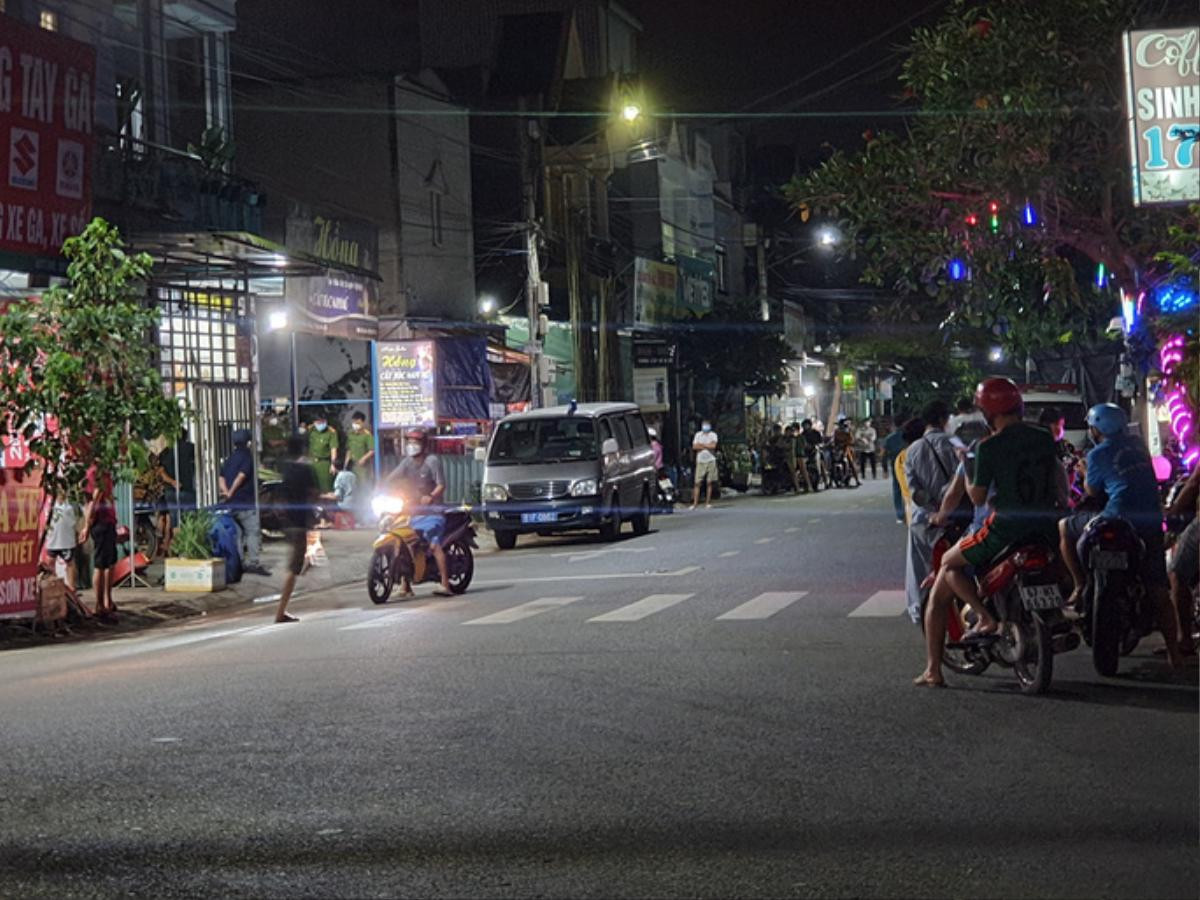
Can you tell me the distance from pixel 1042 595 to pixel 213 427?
708 inches

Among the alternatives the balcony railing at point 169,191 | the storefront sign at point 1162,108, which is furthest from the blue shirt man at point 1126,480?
the balcony railing at point 169,191

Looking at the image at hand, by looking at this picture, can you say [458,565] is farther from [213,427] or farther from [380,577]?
[213,427]

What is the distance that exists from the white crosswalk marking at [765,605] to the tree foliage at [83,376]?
21.0ft

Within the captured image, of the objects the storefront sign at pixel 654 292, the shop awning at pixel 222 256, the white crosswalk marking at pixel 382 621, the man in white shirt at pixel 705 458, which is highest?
the storefront sign at pixel 654 292

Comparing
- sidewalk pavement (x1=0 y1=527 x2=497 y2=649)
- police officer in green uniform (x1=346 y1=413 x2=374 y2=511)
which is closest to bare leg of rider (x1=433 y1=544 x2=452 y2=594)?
sidewalk pavement (x1=0 y1=527 x2=497 y2=649)

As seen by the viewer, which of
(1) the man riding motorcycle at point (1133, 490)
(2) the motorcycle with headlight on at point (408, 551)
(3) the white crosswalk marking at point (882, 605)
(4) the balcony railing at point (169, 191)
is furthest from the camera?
(4) the balcony railing at point (169, 191)

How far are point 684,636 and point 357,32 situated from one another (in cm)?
3190

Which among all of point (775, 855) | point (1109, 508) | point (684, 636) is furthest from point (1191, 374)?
point (775, 855)

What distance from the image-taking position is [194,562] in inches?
813

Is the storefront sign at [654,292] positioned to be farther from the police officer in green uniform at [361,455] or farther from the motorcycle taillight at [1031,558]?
the motorcycle taillight at [1031,558]

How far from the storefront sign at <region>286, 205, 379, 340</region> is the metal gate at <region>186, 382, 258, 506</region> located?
156 inches

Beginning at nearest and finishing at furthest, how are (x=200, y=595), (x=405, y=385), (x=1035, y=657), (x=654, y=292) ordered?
(x=1035, y=657), (x=200, y=595), (x=405, y=385), (x=654, y=292)

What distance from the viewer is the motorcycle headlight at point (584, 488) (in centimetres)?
2719

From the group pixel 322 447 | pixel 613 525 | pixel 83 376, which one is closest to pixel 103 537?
pixel 83 376
